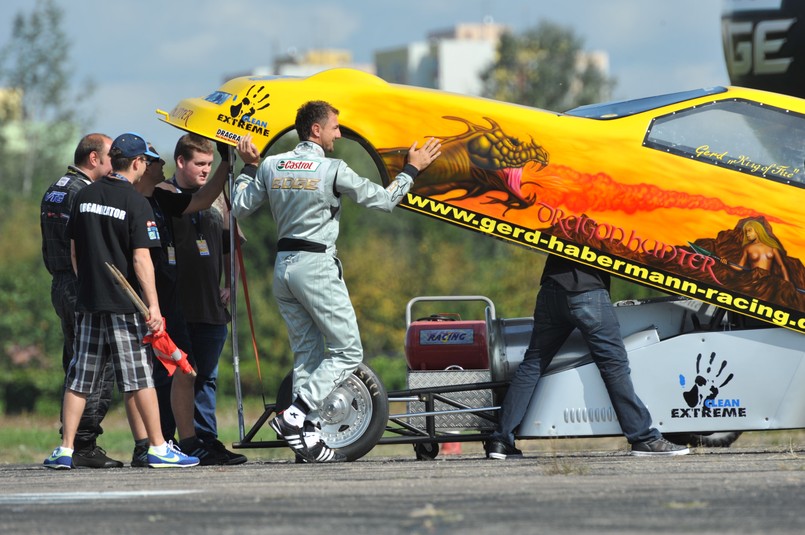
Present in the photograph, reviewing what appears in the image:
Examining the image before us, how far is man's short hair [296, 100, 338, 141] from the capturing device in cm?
827

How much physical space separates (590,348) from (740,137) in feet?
5.42

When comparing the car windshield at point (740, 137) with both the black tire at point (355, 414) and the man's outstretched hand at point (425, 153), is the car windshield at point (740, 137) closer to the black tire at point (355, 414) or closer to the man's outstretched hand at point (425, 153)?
the man's outstretched hand at point (425, 153)

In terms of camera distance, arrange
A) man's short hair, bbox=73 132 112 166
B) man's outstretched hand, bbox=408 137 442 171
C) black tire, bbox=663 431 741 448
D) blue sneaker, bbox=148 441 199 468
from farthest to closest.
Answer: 1. black tire, bbox=663 431 741 448
2. man's short hair, bbox=73 132 112 166
3. man's outstretched hand, bbox=408 137 442 171
4. blue sneaker, bbox=148 441 199 468

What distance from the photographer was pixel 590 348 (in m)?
8.41

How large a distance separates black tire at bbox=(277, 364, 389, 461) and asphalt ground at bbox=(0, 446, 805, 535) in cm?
43

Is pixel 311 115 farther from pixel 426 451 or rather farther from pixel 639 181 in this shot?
pixel 426 451

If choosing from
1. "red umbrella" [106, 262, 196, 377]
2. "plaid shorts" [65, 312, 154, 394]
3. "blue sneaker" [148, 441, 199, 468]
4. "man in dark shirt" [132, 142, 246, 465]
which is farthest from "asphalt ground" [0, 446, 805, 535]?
"man in dark shirt" [132, 142, 246, 465]

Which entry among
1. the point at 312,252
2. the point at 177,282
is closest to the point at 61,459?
the point at 177,282

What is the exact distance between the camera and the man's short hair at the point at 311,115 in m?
8.27

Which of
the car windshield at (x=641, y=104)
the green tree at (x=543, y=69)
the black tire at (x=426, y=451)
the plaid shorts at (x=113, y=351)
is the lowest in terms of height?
the black tire at (x=426, y=451)

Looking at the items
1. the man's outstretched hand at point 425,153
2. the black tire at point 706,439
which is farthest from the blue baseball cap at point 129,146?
the black tire at point 706,439

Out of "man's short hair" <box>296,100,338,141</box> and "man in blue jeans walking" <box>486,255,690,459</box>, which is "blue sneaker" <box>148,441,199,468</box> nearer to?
"man in blue jeans walking" <box>486,255,690,459</box>

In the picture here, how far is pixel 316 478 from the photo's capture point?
7.07 meters

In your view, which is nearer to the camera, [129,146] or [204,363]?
[129,146]
